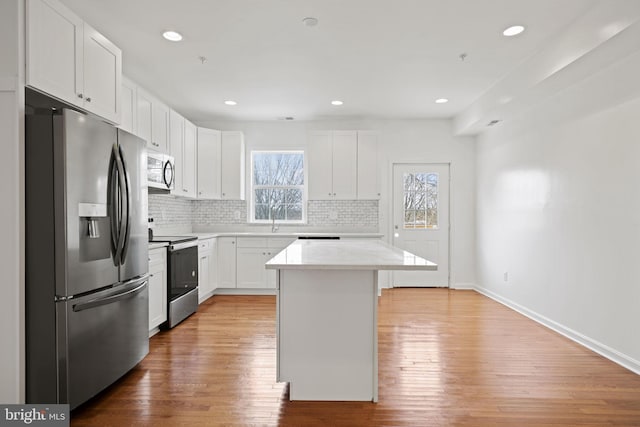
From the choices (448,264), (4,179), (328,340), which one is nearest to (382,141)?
(448,264)

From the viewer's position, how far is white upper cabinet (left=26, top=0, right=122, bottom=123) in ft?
6.44

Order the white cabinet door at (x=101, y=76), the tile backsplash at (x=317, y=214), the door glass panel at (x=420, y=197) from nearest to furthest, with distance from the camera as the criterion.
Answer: the white cabinet door at (x=101, y=76) → the tile backsplash at (x=317, y=214) → the door glass panel at (x=420, y=197)

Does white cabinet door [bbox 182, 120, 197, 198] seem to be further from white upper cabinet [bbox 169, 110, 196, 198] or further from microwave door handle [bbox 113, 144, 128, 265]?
microwave door handle [bbox 113, 144, 128, 265]

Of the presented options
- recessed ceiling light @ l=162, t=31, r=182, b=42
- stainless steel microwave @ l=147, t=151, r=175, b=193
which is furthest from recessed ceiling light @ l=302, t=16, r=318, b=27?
stainless steel microwave @ l=147, t=151, r=175, b=193

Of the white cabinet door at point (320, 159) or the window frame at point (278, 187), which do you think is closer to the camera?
the white cabinet door at point (320, 159)

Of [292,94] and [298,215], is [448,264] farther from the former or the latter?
[292,94]

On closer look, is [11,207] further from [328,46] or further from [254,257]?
[254,257]

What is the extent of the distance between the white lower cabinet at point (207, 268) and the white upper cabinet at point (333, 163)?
165cm

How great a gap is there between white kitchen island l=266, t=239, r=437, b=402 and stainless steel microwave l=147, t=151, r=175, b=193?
207 cm

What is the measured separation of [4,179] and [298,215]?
4.15m

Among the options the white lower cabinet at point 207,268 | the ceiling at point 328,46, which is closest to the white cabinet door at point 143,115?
the ceiling at point 328,46

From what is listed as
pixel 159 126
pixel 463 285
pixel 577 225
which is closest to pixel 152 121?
pixel 159 126

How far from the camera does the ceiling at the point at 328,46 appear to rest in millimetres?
2621

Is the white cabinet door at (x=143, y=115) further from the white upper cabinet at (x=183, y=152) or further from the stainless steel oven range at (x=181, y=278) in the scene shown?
the stainless steel oven range at (x=181, y=278)
